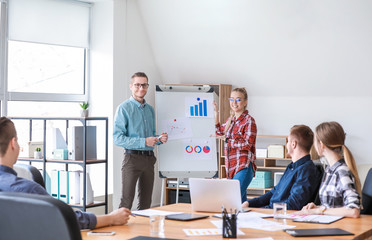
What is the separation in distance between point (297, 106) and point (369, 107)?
0.86m

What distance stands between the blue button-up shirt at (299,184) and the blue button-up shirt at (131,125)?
1.68 metres

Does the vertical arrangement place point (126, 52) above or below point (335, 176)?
above

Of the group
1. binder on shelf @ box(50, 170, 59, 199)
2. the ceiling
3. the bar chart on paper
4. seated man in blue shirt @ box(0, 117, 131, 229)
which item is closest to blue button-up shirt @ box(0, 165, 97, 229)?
seated man in blue shirt @ box(0, 117, 131, 229)

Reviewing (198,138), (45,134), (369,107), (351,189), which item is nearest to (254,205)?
(351,189)

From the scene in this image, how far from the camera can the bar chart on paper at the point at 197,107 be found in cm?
570

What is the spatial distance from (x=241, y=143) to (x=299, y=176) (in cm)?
138

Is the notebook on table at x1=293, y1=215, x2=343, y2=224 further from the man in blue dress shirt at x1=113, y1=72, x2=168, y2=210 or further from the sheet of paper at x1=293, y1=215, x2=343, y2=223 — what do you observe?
the man in blue dress shirt at x1=113, y1=72, x2=168, y2=210

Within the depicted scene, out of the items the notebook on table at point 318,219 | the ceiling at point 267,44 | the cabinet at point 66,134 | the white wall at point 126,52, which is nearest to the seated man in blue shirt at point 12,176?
the notebook on table at point 318,219

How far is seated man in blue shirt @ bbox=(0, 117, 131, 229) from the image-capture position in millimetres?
2094

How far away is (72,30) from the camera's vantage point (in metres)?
6.31

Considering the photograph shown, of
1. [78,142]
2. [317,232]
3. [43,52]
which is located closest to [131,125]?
[78,142]

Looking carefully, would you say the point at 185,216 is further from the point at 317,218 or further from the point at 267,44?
the point at 267,44

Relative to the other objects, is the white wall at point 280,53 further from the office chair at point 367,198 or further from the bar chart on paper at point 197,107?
the office chair at point 367,198

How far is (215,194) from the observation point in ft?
9.93
